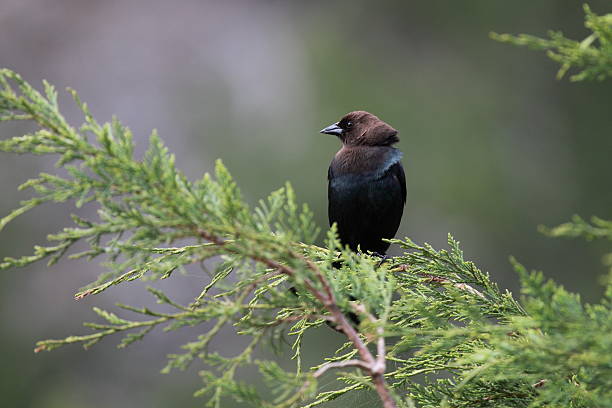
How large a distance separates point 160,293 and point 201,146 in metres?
7.30

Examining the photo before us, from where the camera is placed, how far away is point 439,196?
8453 mm

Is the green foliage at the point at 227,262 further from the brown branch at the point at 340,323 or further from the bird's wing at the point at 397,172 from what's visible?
the bird's wing at the point at 397,172

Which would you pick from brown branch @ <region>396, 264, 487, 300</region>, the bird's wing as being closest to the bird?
the bird's wing

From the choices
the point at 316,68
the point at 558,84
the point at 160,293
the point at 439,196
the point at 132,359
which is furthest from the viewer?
the point at 558,84

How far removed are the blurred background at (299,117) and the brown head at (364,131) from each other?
13.0 feet

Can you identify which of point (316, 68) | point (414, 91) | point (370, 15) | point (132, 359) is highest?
point (370, 15)

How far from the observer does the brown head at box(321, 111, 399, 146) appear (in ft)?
10.1

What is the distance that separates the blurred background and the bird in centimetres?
417

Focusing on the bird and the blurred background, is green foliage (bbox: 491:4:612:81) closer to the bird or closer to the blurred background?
the bird

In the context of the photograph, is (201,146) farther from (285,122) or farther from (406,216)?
(406,216)

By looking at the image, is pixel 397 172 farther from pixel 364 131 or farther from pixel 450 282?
pixel 450 282

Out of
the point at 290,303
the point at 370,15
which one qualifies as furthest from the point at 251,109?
the point at 290,303

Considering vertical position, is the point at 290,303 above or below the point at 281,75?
below

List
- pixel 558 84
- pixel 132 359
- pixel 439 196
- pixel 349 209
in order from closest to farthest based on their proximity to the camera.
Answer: pixel 349 209
pixel 132 359
pixel 439 196
pixel 558 84
